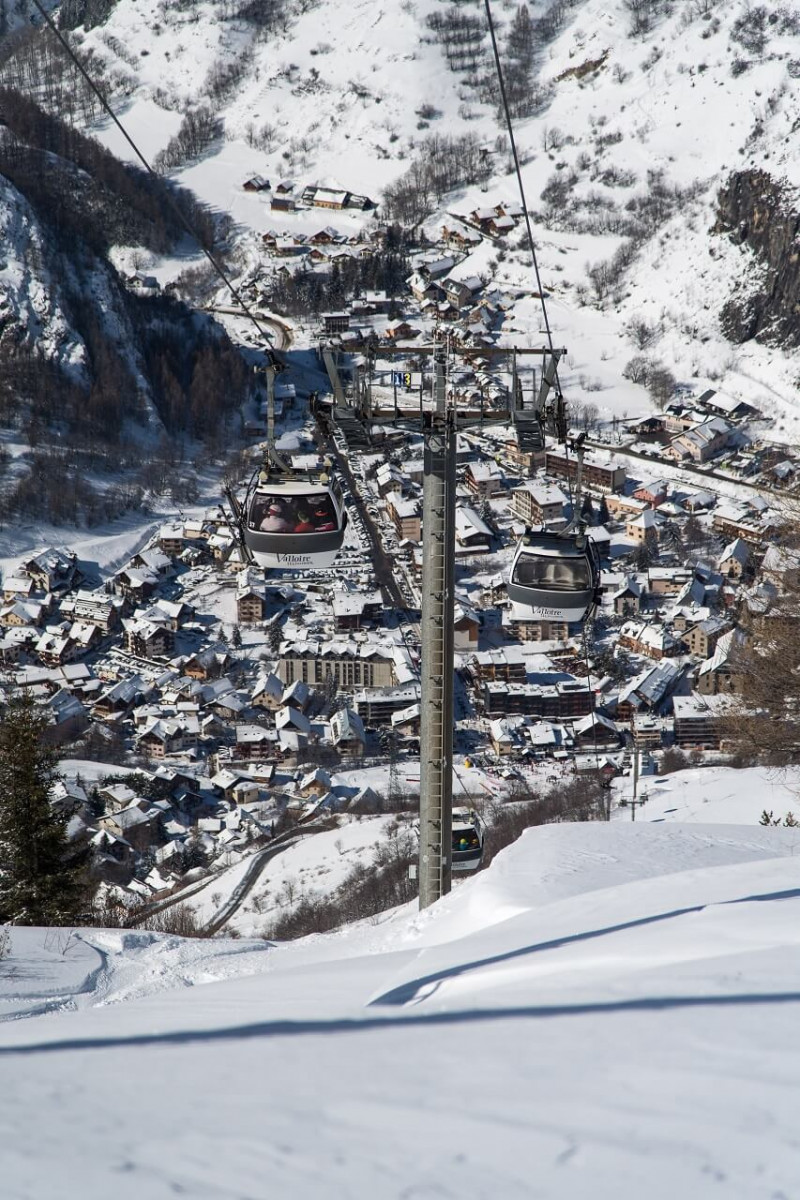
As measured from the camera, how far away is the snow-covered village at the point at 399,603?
215 cm

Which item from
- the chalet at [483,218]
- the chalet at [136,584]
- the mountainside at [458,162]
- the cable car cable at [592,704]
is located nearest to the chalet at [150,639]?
the chalet at [136,584]

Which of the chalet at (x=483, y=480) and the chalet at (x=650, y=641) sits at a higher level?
the chalet at (x=483, y=480)

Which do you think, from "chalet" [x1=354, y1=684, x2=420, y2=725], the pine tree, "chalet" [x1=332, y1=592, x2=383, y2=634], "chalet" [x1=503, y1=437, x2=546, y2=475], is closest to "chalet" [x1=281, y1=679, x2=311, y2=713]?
"chalet" [x1=354, y1=684, x2=420, y2=725]

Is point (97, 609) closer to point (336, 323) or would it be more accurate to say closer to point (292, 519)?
point (336, 323)

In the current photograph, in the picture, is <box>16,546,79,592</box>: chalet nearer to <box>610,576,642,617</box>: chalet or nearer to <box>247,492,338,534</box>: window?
<box>610,576,642,617</box>: chalet

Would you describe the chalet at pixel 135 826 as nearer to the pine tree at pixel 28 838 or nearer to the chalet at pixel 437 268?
the pine tree at pixel 28 838

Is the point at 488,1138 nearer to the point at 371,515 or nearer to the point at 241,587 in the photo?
the point at 241,587

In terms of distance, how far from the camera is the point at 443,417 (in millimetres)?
5879

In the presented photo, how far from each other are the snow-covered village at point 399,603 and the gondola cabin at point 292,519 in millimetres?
28

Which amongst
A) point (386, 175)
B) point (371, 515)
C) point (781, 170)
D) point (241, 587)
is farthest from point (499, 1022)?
point (386, 175)

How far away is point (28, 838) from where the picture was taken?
8117 millimetres

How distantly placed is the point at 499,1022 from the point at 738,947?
0.82 meters

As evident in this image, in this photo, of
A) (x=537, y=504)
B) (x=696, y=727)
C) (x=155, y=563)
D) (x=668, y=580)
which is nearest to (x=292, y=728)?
(x=696, y=727)

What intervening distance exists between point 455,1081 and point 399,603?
955 inches
